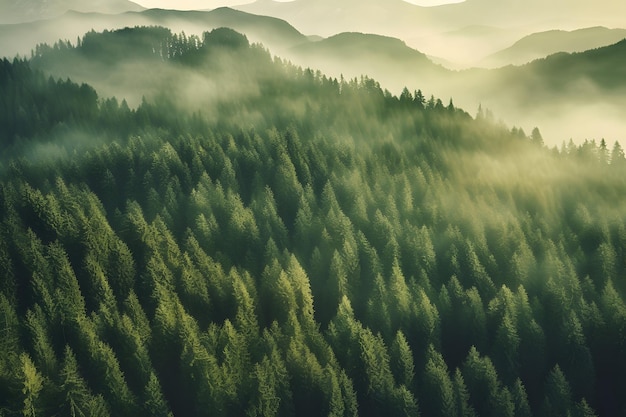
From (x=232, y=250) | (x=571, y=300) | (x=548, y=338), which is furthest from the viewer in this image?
(x=232, y=250)

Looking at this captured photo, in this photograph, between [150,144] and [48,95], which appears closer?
[150,144]

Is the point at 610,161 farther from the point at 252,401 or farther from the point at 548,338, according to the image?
the point at 252,401

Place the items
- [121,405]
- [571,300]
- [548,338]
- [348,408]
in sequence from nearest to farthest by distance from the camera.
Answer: [121,405], [348,408], [548,338], [571,300]

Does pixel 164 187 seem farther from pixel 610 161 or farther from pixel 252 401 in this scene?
pixel 610 161

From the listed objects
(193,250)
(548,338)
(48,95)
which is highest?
(48,95)

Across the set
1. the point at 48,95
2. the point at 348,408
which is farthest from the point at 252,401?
the point at 48,95

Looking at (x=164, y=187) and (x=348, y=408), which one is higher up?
(x=164, y=187)
